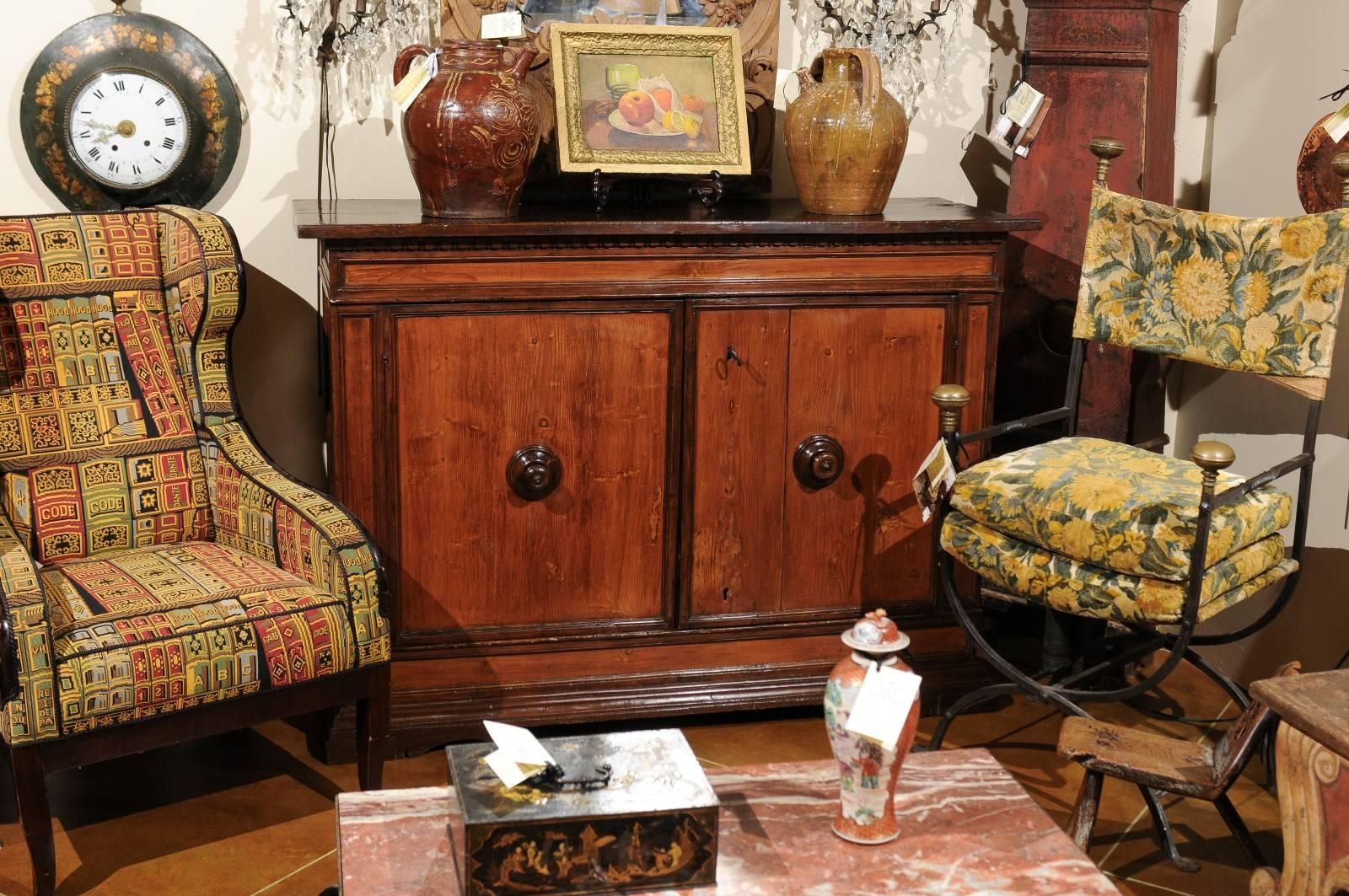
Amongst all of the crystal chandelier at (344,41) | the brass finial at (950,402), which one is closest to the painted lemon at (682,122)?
the crystal chandelier at (344,41)

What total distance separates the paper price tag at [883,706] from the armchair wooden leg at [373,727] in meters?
1.03

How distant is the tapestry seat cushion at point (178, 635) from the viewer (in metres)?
2.25

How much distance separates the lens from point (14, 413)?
104 inches

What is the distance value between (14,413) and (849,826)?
5.64 ft

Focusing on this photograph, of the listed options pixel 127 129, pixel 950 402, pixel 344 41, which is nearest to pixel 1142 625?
pixel 950 402

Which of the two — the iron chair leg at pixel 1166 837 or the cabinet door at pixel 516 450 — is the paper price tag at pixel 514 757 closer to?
the cabinet door at pixel 516 450

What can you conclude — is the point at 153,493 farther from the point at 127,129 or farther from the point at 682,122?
the point at 682,122

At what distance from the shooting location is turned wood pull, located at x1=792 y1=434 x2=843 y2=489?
298cm

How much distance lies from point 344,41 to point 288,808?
159 cm

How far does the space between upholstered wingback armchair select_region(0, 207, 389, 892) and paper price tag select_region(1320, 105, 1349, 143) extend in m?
1.91

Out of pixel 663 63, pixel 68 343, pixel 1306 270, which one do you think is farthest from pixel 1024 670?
pixel 68 343

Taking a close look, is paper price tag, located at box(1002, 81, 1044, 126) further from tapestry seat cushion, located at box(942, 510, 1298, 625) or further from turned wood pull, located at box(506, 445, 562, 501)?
turned wood pull, located at box(506, 445, 562, 501)

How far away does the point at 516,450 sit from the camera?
2848 mm

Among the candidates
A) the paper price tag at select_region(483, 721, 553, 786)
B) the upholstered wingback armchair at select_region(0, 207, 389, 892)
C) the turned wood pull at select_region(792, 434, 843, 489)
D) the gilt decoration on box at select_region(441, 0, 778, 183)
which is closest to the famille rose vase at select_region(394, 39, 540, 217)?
the gilt decoration on box at select_region(441, 0, 778, 183)
